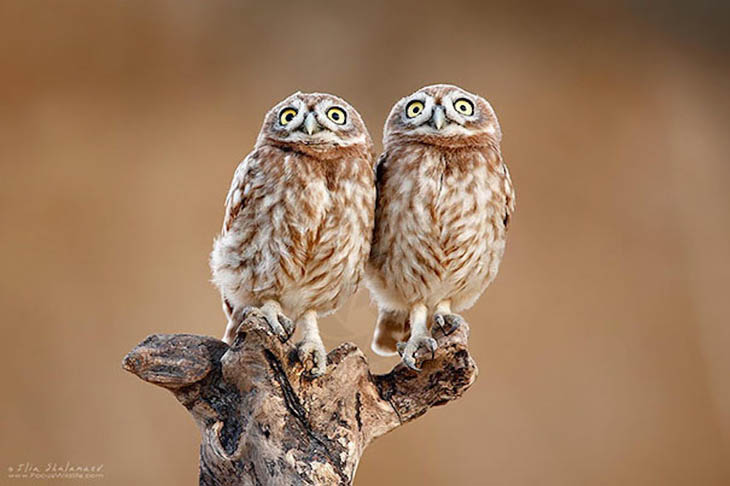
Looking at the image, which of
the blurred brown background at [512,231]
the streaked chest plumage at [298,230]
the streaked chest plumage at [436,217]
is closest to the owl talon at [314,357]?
the streaked chest plumage at [298,230]

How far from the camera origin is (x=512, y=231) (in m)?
3.93

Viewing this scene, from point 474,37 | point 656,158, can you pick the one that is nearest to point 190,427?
point 474,37

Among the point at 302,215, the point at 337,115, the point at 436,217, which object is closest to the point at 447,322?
the point at 436,217

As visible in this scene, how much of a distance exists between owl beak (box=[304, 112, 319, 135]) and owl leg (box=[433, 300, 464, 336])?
24.5 inches

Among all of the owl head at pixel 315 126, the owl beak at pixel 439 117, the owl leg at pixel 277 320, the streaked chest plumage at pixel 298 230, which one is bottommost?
the owl leg at pixel 277 320

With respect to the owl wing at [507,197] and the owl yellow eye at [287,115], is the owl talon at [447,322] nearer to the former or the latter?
the owl wing at [507,197]

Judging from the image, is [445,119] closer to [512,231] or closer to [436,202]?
[436,202]

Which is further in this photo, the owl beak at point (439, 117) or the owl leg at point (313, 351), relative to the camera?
the owl beak at point (439, 117)

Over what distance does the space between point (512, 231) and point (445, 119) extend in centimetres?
194

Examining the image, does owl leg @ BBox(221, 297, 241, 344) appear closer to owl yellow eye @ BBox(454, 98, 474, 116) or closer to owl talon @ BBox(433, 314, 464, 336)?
owl talon @ BBox(433, 314, 464, 336)

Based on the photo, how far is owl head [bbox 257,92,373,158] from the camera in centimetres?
199

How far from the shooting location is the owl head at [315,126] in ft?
6.52

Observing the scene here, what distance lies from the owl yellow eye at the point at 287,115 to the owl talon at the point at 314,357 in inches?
22.6

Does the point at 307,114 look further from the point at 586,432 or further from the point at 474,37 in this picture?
the point at 586,432
